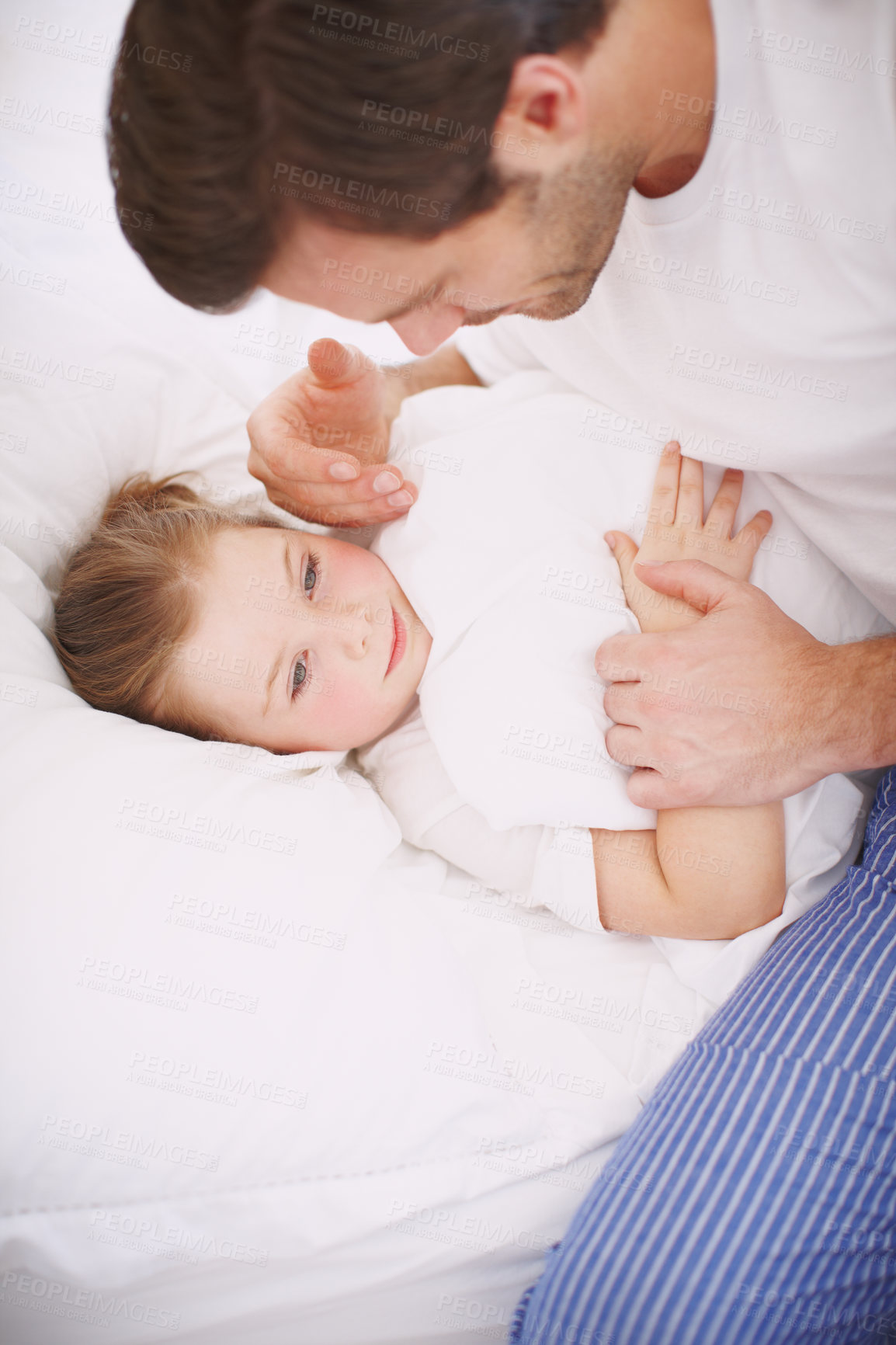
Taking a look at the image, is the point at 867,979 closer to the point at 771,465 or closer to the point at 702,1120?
the point at 702,1120

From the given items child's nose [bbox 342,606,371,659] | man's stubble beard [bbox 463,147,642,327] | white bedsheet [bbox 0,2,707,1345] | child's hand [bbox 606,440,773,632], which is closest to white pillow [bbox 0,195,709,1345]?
white bedsheet [bbox 0,2,707,1345]

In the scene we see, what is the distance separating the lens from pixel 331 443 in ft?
5.08

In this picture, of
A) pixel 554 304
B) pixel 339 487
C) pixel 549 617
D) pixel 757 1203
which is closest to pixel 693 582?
pixel 549 617

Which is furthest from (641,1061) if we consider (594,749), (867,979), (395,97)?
(395,97)

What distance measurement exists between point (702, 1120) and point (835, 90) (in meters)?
1.28

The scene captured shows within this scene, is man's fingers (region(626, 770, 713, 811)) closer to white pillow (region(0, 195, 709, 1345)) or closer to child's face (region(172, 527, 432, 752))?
white pillow (region(0, 195, 709, 1345))

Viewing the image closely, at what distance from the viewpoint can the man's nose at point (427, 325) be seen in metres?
1.05

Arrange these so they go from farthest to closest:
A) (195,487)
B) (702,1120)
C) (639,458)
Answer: (195,487) < (639,458) < (702,1120)

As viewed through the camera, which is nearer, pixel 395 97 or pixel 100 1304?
pixel 395 97

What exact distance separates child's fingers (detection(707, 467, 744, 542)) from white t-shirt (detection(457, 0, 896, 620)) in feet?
0.17

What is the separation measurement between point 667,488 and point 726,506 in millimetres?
99

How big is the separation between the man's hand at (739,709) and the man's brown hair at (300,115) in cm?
66

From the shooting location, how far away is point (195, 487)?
1.65m

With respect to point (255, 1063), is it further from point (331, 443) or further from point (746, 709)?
point (331, 443)
